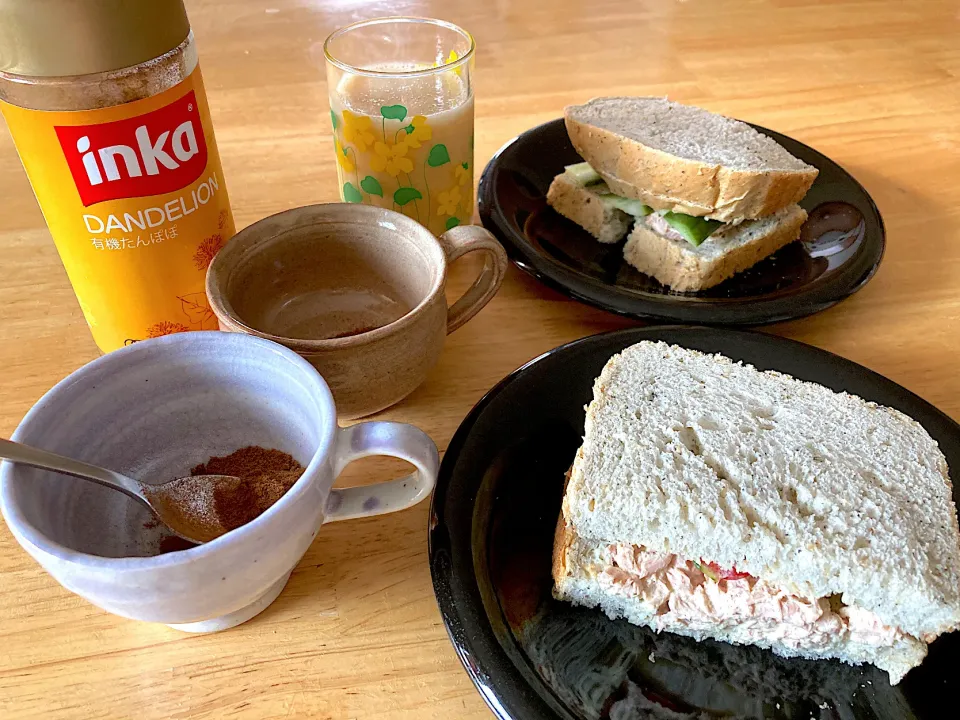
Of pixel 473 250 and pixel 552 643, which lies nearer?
pixel 552 643

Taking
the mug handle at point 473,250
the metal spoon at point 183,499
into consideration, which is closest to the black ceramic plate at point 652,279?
the mug handle at point 473,250

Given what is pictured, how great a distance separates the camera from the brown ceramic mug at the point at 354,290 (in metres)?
0.78

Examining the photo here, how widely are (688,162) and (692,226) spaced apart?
9 centimetres

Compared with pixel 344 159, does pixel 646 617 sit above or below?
below

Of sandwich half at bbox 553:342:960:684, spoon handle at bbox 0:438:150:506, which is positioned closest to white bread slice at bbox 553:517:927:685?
sandwich half at bbox 553:342:960:684

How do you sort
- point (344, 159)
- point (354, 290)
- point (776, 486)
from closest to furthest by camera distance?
1. point (776, 486)
2. point (354, 290)
3. point (344, 159)

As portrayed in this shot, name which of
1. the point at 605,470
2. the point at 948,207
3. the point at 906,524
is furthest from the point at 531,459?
the point at 948,207

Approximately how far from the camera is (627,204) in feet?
3.88

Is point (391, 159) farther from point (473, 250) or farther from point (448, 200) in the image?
point (473, 250)

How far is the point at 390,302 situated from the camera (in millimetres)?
958

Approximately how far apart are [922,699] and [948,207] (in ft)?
3.17

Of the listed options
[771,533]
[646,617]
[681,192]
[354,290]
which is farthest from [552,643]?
[681,192]

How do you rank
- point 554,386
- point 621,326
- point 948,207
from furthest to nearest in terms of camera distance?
point 948,207, point 621,326, point 554,386

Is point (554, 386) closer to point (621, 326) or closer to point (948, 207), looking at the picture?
point (621, 326)
